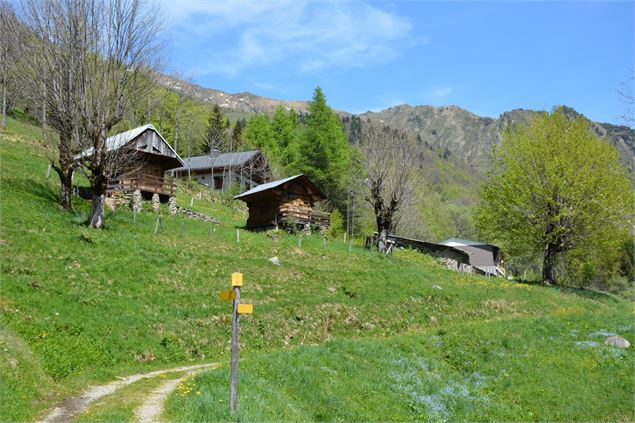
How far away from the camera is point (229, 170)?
67875 millimetres

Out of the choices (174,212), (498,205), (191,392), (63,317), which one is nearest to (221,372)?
(191,392)

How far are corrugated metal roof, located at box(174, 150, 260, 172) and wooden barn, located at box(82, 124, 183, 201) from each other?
21.8 metres

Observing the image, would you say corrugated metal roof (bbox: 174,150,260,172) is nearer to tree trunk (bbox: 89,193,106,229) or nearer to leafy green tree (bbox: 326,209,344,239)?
leafy green tree (bbox: 326,209,344,239)

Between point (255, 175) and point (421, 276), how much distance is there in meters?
40.8

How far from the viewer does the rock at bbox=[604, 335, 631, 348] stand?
20533 mm

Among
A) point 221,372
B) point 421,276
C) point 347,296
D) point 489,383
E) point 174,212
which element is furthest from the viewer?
point 174,212

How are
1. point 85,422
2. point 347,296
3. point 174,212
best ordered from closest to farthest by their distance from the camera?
point 85,422 < point 347,296 < point 174,212

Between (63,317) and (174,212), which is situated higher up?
(174,212)

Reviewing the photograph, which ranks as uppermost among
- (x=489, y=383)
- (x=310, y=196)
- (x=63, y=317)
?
(x=310, y=196)

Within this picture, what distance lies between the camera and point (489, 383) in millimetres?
18172

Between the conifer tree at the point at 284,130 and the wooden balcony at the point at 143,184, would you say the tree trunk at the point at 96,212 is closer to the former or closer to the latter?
the wooden balcony at the point at 143,184

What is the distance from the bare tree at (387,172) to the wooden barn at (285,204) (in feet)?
23.1

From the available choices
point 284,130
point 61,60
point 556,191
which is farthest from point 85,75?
point 284,130

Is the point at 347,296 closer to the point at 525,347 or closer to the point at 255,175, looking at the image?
the point at 525,347
